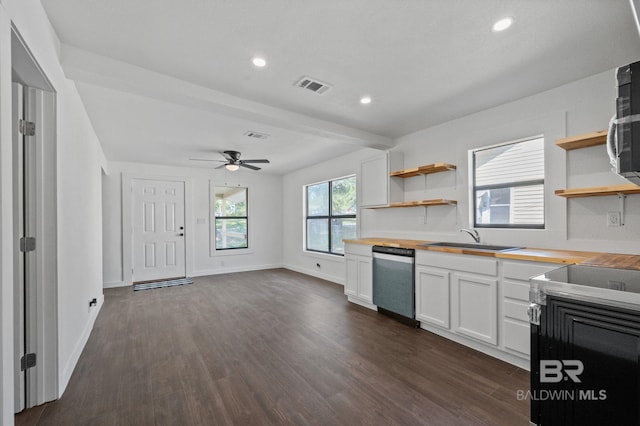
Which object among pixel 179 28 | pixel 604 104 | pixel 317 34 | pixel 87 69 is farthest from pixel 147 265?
pixel 604 104

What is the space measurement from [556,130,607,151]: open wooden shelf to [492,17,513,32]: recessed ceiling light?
1161mm

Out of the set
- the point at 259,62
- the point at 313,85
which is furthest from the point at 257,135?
the point at 259,62

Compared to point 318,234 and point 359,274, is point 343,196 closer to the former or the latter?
point 318,234

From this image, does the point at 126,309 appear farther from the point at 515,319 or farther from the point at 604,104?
the point at 604,104

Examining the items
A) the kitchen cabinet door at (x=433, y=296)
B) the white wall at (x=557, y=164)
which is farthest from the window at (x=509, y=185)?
the kitchen cabinet door at (x=433, y=296)

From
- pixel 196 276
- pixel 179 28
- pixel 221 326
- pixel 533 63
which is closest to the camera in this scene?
pixel 179 28

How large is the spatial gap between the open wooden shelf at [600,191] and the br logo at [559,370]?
1608mm

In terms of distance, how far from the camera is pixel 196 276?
6.20 meters

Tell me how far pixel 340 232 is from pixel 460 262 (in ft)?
10.1

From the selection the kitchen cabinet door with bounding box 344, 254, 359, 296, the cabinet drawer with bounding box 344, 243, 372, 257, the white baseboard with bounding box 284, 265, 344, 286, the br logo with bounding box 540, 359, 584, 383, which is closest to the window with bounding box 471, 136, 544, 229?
the cabinet drawer with bounding box 344, 243, 372, 257

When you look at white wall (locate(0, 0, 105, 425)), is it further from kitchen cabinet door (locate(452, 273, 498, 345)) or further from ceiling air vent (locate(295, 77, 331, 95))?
kitchen cabinet door (locate(452, 273, 498, 345))

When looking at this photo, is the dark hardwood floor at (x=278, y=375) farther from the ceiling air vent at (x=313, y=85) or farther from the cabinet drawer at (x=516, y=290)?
the ceiling air vent at (x=313, y=85)

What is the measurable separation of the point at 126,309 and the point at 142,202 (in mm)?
2514

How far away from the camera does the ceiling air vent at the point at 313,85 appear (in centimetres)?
247
